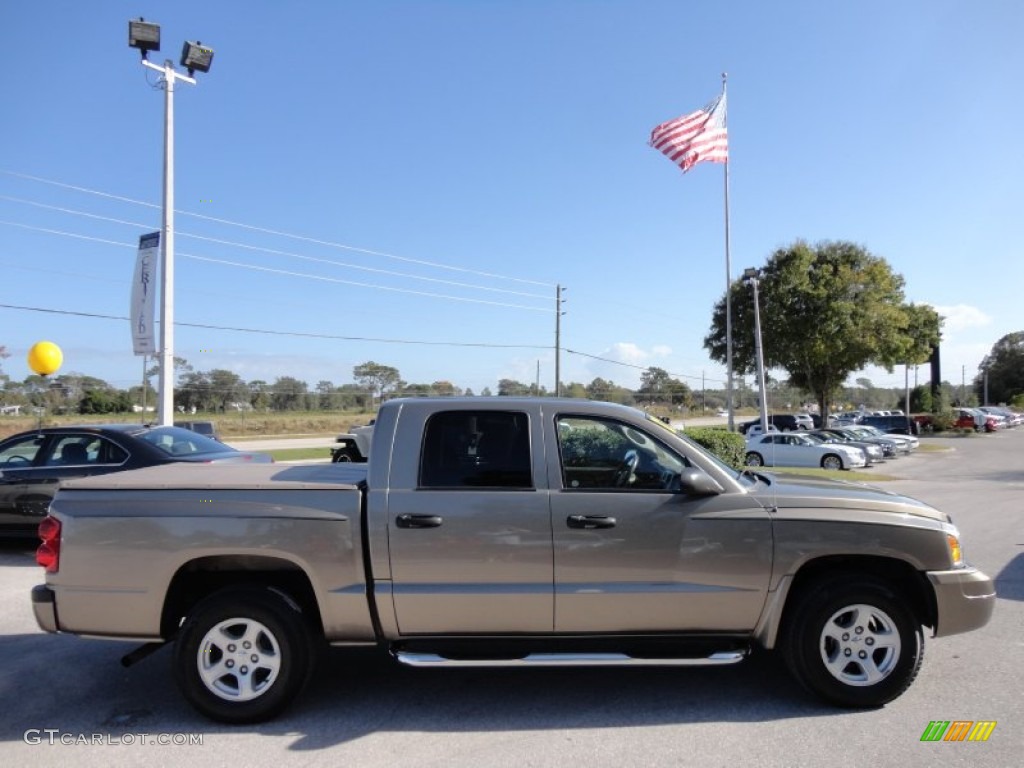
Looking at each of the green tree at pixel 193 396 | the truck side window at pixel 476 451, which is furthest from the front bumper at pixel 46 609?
the green tree at pixel 193 396

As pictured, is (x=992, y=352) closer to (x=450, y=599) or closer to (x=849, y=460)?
(x=849, y=460)

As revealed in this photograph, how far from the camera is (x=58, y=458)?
8422mm

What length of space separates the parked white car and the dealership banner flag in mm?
18649

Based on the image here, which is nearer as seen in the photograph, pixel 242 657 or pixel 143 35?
pixel 242 657

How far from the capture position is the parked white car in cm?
2345

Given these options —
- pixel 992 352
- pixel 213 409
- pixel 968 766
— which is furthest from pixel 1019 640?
pixel 992 352

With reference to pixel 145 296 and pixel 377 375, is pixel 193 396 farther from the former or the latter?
pixel 145 296

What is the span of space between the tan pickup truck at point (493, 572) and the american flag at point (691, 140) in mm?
21911

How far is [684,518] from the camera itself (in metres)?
3.90

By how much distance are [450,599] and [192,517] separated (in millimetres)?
1526

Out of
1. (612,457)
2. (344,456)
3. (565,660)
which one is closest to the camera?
(565,660)

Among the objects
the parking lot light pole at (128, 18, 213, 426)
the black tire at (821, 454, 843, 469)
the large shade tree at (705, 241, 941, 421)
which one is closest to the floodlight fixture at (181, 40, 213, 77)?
the parking lot light pole at (128, 18, 213, 426)

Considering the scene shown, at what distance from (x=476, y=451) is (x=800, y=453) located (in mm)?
22541

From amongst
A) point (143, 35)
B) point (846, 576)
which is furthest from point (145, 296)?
point (846, 576)
